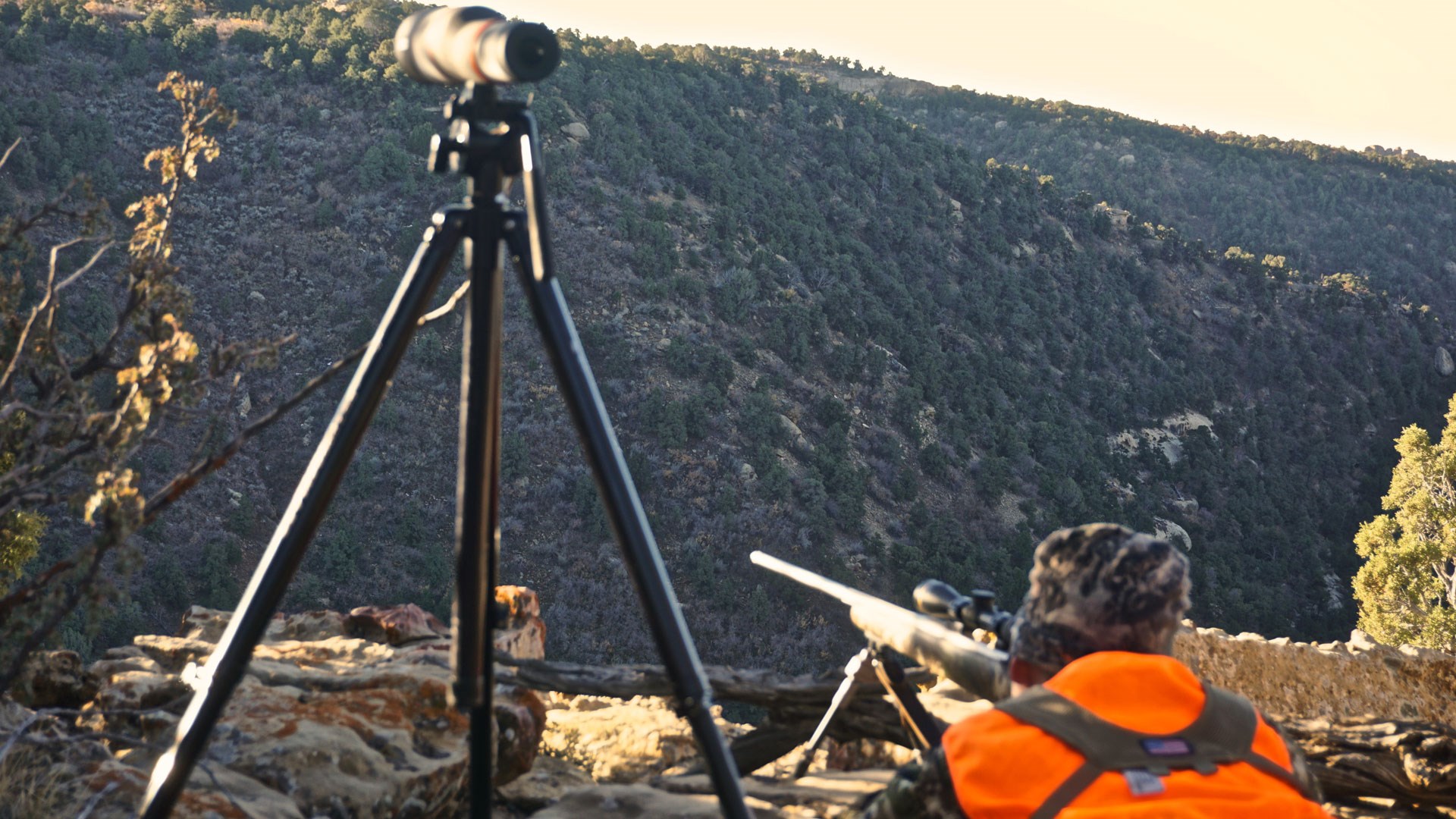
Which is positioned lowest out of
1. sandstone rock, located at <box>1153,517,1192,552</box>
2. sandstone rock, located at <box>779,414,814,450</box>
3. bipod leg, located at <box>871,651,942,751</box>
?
sandstone rock, located at <box>1153,517,1192,552</box>

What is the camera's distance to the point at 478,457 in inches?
72.6

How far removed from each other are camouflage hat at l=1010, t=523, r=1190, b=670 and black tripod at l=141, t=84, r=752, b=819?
577 mm

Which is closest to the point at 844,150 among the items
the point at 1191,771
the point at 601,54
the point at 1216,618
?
the point at 601,54

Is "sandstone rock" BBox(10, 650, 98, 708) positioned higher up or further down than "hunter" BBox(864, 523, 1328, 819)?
further down

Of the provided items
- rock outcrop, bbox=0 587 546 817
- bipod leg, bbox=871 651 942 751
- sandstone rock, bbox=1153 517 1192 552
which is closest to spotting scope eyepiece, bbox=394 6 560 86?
rock outcrop, bbox=0 587 546 817

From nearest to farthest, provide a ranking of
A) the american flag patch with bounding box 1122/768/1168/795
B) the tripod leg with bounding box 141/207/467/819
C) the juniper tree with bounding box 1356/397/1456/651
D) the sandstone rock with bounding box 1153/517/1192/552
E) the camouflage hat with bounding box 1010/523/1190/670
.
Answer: the american flag patch with bounding box 1122/768/1168/795 → the camouflage hat with bounding box 1010/523/1190/670 → the tripod leg with bounding box 141/207/467/819 → the juniper tree with bounding box 1356/397/1456/651 → the sandstone rock with bounding box 1153/517/1192/552

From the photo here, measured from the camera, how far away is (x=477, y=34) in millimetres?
1804

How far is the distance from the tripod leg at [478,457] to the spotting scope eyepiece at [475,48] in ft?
0.79

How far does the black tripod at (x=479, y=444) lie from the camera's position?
1.67 meters

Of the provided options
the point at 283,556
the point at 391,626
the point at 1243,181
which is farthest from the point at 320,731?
the point at 1243,181

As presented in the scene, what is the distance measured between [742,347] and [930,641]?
65.9 ft

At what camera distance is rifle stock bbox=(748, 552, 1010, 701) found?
7.07 feet

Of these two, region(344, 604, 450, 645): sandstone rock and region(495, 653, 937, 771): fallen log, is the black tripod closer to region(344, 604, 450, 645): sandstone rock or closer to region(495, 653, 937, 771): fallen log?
region(495, 653, 937, 771): fallen log

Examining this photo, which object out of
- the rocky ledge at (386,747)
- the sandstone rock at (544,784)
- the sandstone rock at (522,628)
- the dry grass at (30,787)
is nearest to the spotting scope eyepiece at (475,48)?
the rocky ledge at (386,747)
